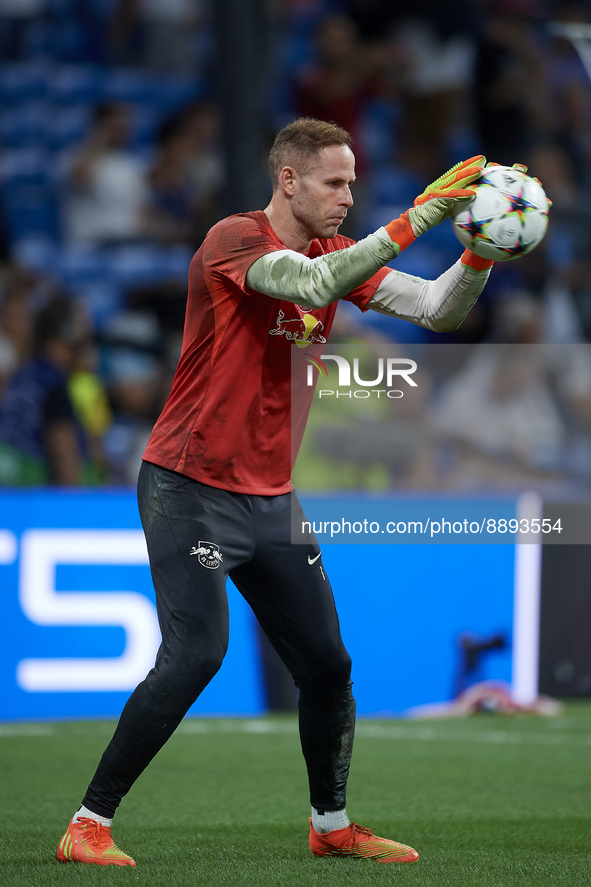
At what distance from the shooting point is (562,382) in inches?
347

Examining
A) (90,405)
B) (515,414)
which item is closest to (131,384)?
(90,405)

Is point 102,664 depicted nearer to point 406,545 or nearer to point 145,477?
point 406,545

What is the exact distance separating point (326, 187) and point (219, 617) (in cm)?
132

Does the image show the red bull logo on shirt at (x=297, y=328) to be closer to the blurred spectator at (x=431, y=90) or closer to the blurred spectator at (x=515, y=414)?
the blurred spectator at (x=515, y=414)

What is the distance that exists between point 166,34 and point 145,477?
9116mm

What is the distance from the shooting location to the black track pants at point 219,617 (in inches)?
136

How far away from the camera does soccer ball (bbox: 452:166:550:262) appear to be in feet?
11.1

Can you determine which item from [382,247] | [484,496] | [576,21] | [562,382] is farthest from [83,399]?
[576,21]

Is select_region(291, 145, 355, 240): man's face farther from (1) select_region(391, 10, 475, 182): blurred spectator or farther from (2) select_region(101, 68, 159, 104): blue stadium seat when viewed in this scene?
(1) select_region(391, 10, 475, 182): blurred spectator

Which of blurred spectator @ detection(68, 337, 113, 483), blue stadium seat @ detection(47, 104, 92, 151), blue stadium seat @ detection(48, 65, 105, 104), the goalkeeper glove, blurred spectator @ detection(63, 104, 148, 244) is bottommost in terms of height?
blurred spectator @ detection(68, 337, 113, 483)

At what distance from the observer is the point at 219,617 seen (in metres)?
3.51

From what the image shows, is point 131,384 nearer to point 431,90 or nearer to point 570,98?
point 431,90

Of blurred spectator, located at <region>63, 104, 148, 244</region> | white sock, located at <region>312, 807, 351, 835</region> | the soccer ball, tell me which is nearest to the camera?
the soccer ball

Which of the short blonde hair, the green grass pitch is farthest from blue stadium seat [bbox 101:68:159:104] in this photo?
the short blonde hair
